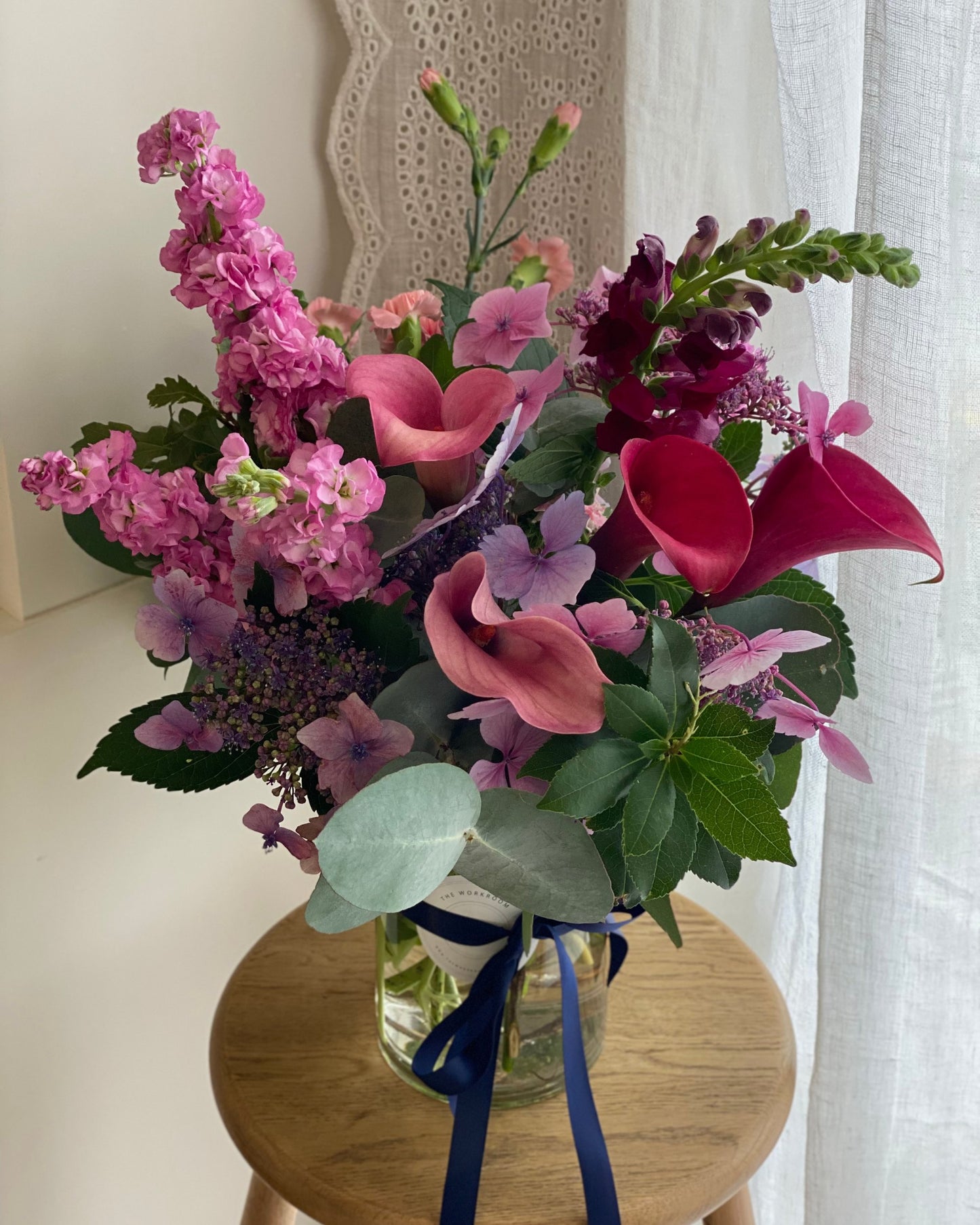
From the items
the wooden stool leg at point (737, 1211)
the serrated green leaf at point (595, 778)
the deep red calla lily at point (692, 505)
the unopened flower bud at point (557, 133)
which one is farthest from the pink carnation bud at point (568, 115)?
the wooden stool leg at point (737, 1211)

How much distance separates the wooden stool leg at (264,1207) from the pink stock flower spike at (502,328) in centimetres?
58

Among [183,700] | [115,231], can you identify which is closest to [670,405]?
[183,700]

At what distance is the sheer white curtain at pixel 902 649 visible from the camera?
58 centimetres

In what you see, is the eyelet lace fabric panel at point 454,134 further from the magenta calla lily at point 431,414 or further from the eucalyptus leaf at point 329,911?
the eucalyptus leaf at point 329,911

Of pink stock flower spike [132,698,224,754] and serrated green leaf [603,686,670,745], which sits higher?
serrated green leaf [603,686,670,745]

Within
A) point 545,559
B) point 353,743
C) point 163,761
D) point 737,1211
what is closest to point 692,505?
point 545,559

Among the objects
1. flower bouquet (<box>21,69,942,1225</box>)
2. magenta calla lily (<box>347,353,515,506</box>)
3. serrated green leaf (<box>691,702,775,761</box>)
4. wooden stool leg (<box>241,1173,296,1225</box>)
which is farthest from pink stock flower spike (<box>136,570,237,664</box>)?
wooden stool leg (<box>241,1173,296,1225</box>)

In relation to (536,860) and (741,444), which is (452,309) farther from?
(536,860)

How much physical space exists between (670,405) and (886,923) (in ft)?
1.36

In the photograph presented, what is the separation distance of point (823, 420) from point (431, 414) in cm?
17

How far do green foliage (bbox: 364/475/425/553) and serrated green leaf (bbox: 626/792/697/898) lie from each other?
158mm

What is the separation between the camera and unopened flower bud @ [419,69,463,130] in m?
0.64

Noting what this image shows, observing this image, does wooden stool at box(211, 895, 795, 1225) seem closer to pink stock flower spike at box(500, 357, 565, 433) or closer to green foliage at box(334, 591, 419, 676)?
green foliage at box(334, 591, 419, 676)

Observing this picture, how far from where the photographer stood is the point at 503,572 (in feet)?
1.49
